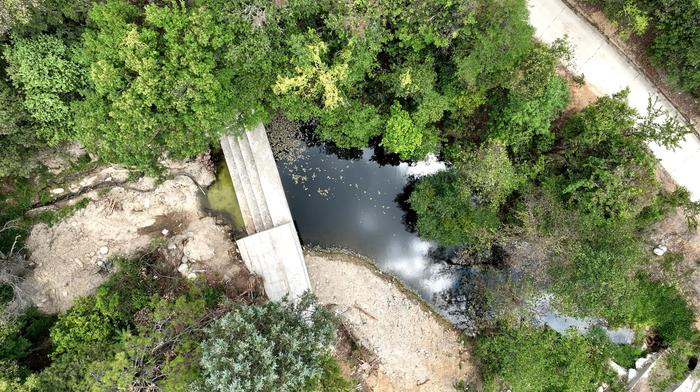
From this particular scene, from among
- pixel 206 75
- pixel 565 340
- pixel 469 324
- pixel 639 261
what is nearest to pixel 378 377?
pixel 469 324

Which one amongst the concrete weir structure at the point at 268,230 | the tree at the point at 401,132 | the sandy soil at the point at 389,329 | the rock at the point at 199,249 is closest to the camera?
the tree at the point at 401,132

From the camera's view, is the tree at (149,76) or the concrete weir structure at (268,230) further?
the concrete weir structure at (268,230)

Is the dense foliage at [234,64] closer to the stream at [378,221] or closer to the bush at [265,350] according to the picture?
the stream at [378,221]

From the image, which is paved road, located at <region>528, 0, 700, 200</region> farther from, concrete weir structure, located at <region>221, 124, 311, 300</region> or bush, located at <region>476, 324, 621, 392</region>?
concrete weir structure, located at <region>221, 124, 311, 300</region>

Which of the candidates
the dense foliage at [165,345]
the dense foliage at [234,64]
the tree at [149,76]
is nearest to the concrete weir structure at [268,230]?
the dense foliage at [165,345]

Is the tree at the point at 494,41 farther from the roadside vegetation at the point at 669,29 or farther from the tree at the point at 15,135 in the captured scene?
the tree at the point at 15,135

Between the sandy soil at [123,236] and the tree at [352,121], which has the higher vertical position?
the tree at [352,121]

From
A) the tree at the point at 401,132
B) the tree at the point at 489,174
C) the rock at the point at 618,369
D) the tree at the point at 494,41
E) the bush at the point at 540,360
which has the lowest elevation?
the rock at the point at 618,369

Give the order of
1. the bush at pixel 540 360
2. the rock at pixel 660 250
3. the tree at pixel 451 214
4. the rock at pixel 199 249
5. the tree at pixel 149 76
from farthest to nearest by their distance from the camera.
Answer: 1. the rock at pixel 199 249
2. the rock at pixel 660 250
3. the tree at pixel 451 214
4. the bush at pixel 540 360
5. the tree at pixel 149 76

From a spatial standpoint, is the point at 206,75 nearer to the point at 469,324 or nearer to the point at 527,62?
the point at 527,62
